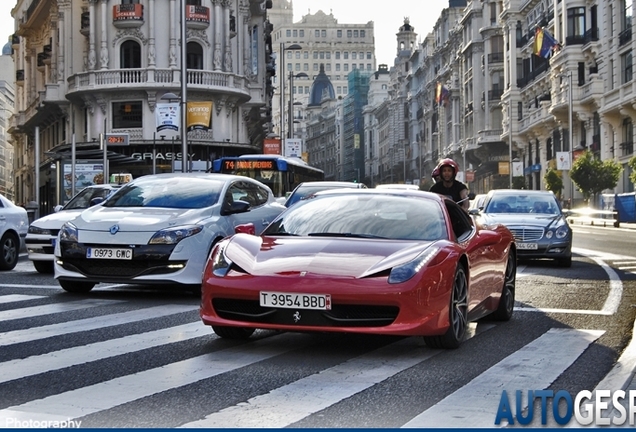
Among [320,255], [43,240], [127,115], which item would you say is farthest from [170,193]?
[127,115]

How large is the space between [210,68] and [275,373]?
2035 inches

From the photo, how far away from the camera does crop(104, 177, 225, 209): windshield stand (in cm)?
1253

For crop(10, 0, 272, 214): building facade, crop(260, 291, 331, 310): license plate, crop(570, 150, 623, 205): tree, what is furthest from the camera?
crop(10, 0, 272, 214): building facade

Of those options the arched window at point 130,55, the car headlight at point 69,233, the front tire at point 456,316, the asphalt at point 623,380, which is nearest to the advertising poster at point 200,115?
the arched window at point 130,55

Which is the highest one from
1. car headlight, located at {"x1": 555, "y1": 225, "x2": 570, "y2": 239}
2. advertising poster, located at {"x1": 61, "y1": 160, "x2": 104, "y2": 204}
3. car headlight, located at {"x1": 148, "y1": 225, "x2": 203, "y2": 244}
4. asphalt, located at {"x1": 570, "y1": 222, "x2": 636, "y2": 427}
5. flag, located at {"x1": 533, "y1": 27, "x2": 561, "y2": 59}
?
flag, located at {"x1": 533, "y1": 27, "x2": 561, "y2": 59}

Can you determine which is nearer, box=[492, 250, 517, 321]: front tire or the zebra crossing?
the zebra crossing

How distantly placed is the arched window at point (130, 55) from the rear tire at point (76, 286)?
45380mm

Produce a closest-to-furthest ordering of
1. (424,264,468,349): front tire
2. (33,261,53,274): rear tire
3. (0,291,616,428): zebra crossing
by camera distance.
A: (0,291,616,428): zebra crossing → (424,264,468,349): front tire → (33,261,53,274): rear tire

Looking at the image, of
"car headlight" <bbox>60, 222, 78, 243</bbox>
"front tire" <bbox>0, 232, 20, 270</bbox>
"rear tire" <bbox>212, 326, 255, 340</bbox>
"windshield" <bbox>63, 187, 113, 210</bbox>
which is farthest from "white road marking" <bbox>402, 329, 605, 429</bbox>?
"windshield" <bbox>63, 187, 113, 210</bbox>

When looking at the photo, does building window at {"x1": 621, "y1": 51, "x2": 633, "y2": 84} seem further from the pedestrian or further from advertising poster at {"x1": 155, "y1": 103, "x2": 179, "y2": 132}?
the pedestrian

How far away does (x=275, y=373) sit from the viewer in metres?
6.43

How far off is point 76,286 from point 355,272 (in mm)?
5968

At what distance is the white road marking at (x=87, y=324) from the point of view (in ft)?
26.7

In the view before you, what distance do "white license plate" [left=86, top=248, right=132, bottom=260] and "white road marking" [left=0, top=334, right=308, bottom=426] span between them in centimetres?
378
